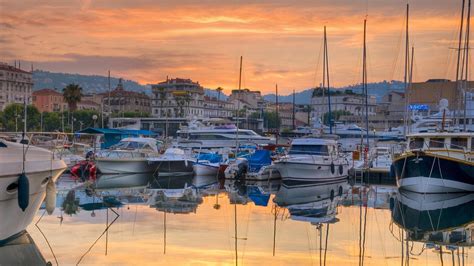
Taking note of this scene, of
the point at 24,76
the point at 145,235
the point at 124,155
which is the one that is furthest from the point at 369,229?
the point at 24,76

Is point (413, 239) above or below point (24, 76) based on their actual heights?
below

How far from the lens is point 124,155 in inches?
1791

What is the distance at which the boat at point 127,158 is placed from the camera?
44531 mm

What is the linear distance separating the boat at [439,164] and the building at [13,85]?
112881 mm

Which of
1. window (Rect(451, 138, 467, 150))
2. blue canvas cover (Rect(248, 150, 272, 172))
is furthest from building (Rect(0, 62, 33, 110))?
window (Rect(451, 138, 467, 150))

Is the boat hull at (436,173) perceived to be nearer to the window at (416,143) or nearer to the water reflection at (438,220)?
the water reflection at (438,220)

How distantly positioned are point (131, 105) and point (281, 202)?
144m

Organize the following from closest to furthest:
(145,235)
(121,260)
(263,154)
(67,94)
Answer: (121,260)
(145,235)
(263,154)
(67,94)

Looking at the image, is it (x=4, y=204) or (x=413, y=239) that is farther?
(x=413, y=239)

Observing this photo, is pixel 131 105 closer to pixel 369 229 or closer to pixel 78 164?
pixel 78 164

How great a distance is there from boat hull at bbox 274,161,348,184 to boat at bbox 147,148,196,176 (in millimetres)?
8008

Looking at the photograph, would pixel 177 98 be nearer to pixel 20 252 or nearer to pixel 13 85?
pixel 13 85

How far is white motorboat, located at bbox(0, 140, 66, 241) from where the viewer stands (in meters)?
16.9

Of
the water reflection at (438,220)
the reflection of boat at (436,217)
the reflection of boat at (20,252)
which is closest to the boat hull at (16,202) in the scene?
the reflection of boat at (20,252)
